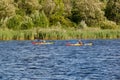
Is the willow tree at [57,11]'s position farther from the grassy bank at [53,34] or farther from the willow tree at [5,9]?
the grassy bank at [53,34]

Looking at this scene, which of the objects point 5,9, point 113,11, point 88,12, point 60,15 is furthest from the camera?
point 113,11

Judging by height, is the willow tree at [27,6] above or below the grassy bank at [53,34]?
above

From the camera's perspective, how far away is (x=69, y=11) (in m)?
92.8

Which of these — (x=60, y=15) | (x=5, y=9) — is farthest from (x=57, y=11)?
(x=5, y=9)

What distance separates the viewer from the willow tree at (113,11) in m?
93.9

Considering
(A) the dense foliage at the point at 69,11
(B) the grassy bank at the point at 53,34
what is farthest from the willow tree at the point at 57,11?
(B) the grassy bank at the point at 53,34

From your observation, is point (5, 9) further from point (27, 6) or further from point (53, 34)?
point (53, 34)

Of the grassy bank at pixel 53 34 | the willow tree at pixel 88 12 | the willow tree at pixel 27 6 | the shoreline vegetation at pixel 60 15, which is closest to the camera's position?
the grassy bank at pixel 53 34

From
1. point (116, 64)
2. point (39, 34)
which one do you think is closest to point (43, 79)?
point (116, 64)

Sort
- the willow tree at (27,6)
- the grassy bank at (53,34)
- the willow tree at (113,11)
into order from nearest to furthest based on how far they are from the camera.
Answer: the grassy bank at (53,34) → the willow tree at (27,6) → the willow tree at (113,11)

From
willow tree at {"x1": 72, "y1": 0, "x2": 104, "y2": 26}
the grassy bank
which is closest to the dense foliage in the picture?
willow tree at {"x1": 72, "y1": 0, "x2": 104, "y2": 26}

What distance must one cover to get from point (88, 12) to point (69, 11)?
445 cm

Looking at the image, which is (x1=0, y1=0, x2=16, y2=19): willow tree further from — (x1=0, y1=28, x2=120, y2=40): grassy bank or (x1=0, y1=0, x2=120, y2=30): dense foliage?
(x1=0, y1=28, x2=120, y2=40): grassy bank

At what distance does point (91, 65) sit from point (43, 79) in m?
6.98
